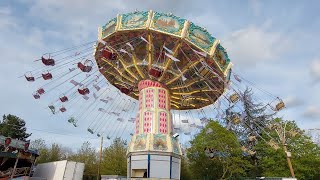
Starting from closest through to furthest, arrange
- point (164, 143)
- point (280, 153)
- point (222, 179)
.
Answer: point (164, 143) → point (222, 179) → point (280, 153)

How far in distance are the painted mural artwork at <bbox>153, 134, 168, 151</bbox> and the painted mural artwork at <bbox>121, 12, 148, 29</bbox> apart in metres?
7.03

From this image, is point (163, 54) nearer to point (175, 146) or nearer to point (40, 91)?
point (175, 146)

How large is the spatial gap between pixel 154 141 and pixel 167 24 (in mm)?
7357

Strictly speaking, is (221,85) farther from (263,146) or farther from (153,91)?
(263,146)

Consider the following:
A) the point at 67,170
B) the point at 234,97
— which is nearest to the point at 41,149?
the point at 67,170

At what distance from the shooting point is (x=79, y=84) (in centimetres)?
2470

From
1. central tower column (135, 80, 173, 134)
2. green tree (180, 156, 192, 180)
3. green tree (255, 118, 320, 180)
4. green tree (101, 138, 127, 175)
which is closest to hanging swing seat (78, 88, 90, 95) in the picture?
central tower column (135, 80, 173, 134)

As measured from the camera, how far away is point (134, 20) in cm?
2114

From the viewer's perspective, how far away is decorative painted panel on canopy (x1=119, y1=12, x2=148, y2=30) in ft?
68.4

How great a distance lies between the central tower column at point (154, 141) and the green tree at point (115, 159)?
67.7ft

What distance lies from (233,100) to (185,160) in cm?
2380

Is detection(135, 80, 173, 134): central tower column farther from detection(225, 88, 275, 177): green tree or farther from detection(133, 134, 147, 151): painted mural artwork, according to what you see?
detection(225, 88, 275, 177): green tree

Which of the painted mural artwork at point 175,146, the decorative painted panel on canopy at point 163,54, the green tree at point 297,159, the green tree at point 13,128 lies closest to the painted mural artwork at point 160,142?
the painted mural artwork at point 175,146

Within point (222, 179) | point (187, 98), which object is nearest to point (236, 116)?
point (187, 98)
